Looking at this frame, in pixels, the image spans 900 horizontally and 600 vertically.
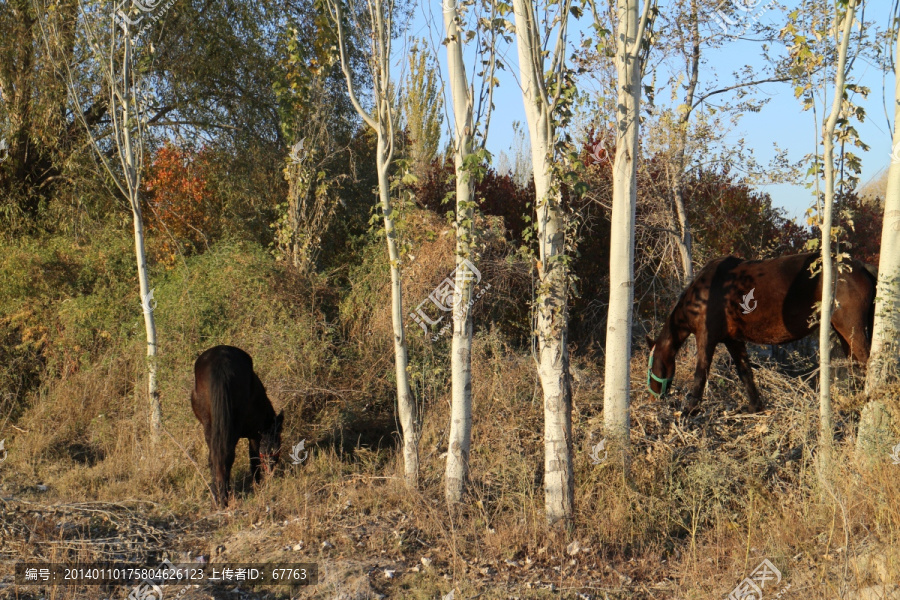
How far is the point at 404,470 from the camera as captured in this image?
255 inches

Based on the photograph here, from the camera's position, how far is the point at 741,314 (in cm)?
727

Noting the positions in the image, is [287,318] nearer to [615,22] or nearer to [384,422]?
[384,422]

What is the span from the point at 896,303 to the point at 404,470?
162 inches

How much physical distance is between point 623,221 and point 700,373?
7.73 feet

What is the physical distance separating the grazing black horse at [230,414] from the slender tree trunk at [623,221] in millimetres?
3222

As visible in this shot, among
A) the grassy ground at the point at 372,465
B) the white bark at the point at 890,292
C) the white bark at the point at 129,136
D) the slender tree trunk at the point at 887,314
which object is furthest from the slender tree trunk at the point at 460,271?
the white bark at the point at 129,136

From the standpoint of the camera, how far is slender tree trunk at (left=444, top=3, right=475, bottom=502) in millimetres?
5422

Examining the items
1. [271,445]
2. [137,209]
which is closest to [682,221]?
[271,445]

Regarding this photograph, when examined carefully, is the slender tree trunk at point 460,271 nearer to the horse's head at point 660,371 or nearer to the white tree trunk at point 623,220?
the white tree trunk at point 623,220

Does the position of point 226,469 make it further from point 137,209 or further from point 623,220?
point 623,220

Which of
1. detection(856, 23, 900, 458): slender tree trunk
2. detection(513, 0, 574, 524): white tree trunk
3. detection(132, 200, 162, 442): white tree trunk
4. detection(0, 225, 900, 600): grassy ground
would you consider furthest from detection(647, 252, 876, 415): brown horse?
detection(132, 200, 162, 442): white tree trunk

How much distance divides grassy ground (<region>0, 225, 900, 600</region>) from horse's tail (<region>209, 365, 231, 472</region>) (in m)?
0.50

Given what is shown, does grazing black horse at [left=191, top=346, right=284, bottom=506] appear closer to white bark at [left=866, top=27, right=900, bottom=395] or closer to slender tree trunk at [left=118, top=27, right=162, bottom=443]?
slender tree trunk at [left=118, top=27, right=162, bottom=443]

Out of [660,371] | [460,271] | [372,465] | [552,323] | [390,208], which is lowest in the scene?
[372,465]
